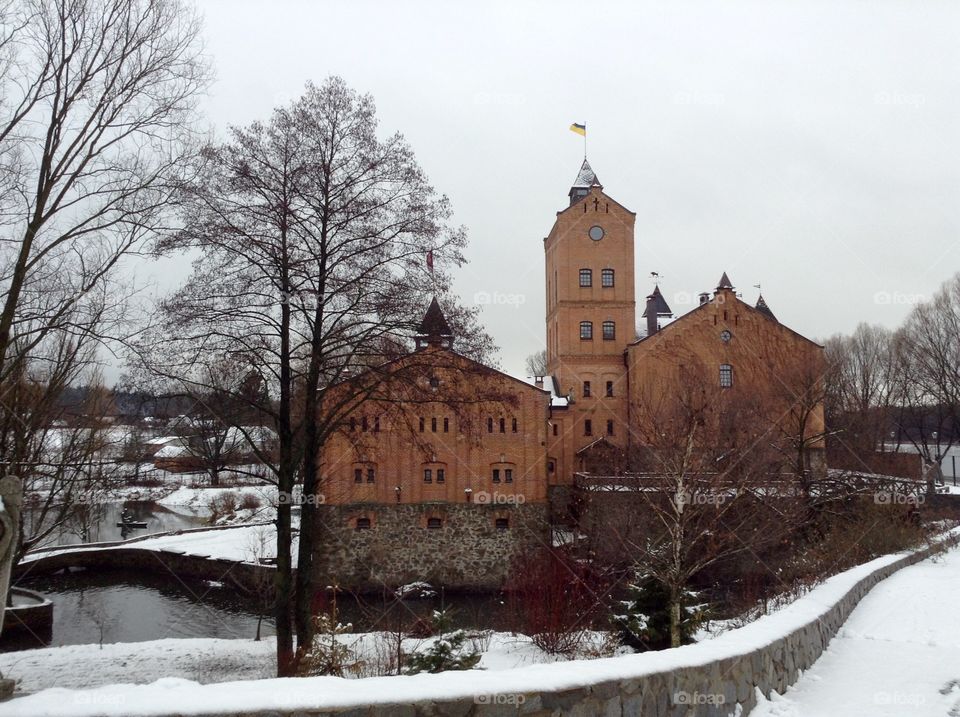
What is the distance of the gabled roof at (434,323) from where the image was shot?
507 inches

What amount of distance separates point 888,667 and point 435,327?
8.27 metres

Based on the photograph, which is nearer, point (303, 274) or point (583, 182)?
point (303, 274)

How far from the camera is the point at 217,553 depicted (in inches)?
1321

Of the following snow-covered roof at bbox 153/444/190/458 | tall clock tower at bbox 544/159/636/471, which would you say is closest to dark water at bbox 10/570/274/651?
snow-covered roof at bbox 153/444/190/458

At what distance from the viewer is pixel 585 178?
44031 mm

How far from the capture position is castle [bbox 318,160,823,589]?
3084 centimetres

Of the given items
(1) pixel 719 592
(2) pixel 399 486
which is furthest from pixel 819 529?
(2) pixel 399 486

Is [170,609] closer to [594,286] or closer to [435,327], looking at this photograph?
[435,327]

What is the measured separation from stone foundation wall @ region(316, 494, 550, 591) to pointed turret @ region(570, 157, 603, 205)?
20678mm

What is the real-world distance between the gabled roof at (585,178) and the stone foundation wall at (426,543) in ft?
69.7

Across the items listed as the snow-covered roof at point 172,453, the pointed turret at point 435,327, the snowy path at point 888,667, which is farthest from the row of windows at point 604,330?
Result: the snowy path at point 888,667

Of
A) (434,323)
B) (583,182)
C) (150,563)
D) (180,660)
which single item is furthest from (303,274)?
(583,182)

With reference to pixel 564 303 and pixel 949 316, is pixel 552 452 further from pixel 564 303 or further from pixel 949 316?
pixel 949 316

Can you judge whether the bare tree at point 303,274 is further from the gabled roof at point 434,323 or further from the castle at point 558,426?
the castle at point 558,426
